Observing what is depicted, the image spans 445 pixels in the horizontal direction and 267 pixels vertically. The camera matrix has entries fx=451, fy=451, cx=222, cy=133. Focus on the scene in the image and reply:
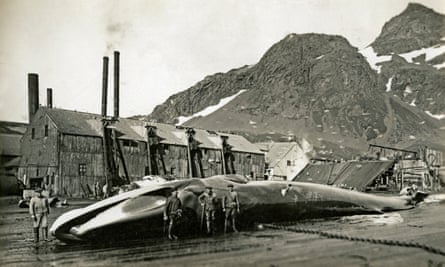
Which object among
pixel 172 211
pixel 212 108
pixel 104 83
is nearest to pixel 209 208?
pixel 172 211

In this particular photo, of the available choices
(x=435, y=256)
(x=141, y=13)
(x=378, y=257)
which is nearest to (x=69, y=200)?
(x=141, y=13)

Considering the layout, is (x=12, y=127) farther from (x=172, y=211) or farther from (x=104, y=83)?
(x=172, y=211)

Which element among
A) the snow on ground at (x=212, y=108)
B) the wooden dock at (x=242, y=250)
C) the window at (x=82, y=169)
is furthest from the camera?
the window at (x=82, y=169)

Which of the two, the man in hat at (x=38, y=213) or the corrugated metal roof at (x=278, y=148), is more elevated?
the corrugated metal roof at (x=278, y=148)

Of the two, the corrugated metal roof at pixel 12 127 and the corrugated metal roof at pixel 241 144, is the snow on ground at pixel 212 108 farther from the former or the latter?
the corrugated metal roof at pixel 12 127

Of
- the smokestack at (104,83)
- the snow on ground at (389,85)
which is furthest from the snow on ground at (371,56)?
the smokestack at (104,83)
